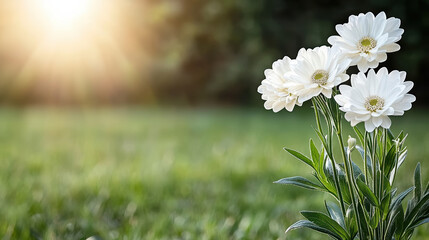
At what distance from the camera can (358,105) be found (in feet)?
3.05

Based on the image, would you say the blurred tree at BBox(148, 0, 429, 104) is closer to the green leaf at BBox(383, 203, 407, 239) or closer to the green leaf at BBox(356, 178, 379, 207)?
the green leaf at BBox(383, 203, 407, 239)

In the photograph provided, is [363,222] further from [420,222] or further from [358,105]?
[358,105]

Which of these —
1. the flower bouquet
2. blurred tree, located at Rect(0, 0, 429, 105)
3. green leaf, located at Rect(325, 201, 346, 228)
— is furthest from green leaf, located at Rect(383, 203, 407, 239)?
blurred tree, located at Rect(0, 0, 429, 105)

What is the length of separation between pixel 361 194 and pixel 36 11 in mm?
9969

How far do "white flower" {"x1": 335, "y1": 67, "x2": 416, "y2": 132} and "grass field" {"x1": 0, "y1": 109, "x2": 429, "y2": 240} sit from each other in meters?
0.98

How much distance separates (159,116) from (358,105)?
6.76m

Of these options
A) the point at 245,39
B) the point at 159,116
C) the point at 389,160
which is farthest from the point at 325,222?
the point at 245,39

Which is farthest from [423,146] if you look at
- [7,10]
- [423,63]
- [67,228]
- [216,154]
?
[7,10]

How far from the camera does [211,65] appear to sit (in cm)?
1075

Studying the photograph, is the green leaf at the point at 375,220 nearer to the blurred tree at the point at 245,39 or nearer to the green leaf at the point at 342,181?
the green leaf at the point at 342,181

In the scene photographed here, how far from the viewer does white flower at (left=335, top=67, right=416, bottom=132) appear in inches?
35.6

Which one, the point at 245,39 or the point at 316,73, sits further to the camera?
the point at 245,39

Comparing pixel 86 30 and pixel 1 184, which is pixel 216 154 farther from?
pixel 86 30

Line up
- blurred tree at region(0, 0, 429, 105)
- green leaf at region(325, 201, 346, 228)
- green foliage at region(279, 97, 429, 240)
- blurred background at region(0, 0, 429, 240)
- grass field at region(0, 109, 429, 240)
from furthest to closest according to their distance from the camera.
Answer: blurred tree at region(0, 0, 429, 105), blurred background at region(0, 0, 429, 240), grass field at region(0, 109, 429, 240), green leaf at region(325, 201, 346, 228), green foliage at region(279, 97, 429, 240)
